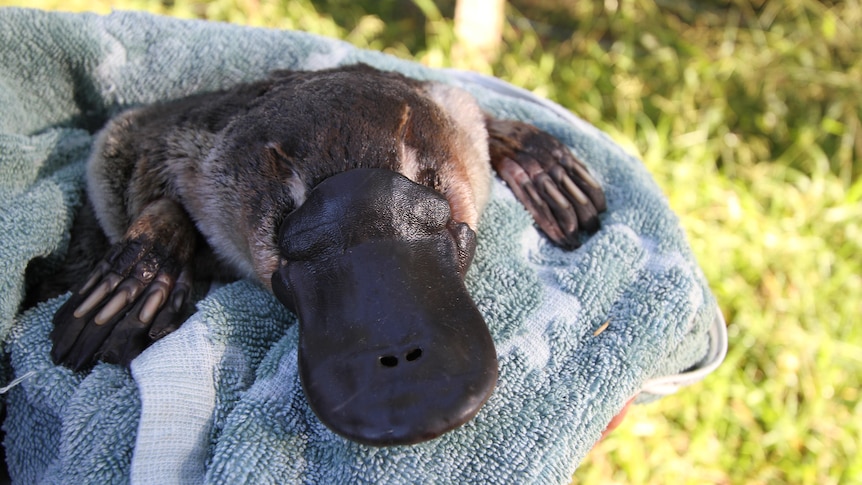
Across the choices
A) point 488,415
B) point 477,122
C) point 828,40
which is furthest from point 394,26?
point 488,415

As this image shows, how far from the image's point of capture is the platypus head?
0.75m

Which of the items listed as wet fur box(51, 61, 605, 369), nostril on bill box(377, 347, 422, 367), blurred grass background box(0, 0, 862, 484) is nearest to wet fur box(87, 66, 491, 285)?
wet fur box(51, 61, 605, 369)

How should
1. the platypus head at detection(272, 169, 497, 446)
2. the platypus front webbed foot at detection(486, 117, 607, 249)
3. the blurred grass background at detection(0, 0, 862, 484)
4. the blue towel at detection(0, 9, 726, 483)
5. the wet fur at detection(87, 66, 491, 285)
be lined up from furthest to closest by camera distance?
the blurred grass background at detection(0, 0, 862, 484) < the platypus front webbed foot at detection(486, 117, 607, 249) < the wet fur at detection(87, 66, 491, 285) < the blue towel at detection(0, 9, 726, 483) < the platypus head at detection(272, 169, 497, 446)

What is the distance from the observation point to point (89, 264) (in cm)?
133

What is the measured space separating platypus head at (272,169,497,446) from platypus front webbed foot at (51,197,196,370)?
286 millimetres

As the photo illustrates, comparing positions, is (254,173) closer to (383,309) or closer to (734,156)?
(383,309)

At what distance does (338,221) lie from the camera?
3.05 ft

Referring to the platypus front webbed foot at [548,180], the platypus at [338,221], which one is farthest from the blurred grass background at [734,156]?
the platypus at [338,221]

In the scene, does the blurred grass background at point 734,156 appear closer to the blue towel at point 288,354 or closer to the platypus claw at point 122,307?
the blue towel at point 288,354

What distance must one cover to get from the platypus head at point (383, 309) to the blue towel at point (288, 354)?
0.13 metres

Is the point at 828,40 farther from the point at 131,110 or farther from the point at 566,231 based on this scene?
the point at 131,110

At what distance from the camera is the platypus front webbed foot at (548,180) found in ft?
4.15

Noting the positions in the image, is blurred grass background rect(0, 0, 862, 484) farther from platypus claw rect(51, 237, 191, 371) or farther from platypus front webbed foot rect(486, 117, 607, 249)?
platypus claw rect(51, 237, 191, 371)

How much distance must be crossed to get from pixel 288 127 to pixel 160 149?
36cm
